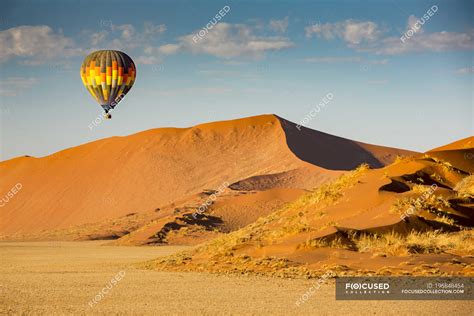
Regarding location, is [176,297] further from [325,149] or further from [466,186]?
[325,149]

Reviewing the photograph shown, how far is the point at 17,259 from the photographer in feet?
119

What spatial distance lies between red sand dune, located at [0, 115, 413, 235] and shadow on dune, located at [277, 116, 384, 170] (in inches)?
5.7

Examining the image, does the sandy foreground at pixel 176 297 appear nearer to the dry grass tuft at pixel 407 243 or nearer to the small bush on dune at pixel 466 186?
the dry grass tuft at pixel 407 243

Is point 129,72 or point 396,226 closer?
point 396,226

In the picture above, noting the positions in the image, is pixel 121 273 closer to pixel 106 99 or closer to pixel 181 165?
pixel 106 99

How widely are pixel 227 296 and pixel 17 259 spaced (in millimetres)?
19955

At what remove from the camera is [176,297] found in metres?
18.8

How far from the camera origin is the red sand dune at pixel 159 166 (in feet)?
273

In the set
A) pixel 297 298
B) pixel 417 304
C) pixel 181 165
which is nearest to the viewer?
pixel 417 304

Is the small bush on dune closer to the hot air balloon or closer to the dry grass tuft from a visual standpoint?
the dry grass tuft

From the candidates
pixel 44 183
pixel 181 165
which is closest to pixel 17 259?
pixel 181 165

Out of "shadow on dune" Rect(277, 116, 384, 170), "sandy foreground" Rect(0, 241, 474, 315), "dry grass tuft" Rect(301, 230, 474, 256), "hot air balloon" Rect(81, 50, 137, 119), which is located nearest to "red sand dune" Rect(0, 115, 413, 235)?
"shadow on dune" Rect(277, 116, 384, 170)

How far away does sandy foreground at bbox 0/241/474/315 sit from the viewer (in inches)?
648
